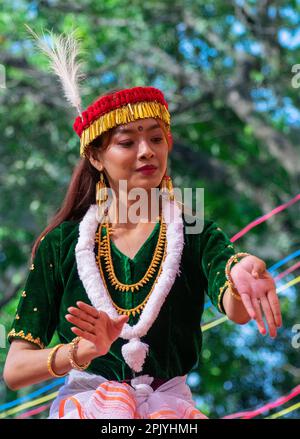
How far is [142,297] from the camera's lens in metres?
2.26

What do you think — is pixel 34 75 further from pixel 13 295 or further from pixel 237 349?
pixel 237 349

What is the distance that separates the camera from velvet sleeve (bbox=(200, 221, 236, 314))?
7.18 feet

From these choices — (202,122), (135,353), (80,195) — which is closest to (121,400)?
(135,353)

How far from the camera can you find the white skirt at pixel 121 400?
6.95ft

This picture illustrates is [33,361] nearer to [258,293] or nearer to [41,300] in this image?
[41,300]

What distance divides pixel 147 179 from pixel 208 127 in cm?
615

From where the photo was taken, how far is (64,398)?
7.30 ft

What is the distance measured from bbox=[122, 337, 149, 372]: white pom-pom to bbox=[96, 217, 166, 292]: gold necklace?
0.15 metres

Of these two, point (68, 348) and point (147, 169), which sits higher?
point (147, 169)

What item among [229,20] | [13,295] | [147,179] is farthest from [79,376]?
[229,20]

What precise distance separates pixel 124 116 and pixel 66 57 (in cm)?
30

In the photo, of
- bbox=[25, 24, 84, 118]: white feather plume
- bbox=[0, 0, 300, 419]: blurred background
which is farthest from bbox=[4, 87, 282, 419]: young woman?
bbox=[0, 0, 300, 419]: blurred background

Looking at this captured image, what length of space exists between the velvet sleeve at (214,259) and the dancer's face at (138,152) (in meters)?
0.19

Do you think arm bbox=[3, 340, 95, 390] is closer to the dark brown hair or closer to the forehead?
the dark brown hair
